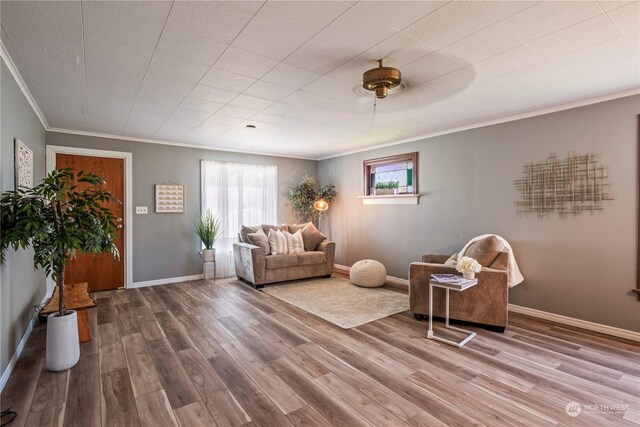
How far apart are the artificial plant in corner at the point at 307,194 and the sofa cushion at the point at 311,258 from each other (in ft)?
4.31

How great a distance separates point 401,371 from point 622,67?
9.95ft

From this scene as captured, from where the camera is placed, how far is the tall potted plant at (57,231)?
218 centimetres

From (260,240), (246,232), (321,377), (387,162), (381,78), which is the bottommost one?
(321,377)

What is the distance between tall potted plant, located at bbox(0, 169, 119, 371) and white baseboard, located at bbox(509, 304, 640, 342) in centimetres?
445

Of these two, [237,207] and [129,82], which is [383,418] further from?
[237,207]

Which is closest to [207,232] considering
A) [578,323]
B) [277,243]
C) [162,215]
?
[162,215]

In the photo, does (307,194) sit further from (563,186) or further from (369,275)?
(563,186)

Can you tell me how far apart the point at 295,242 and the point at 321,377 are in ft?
11.1

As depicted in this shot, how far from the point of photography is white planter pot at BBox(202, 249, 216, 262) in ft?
18.0

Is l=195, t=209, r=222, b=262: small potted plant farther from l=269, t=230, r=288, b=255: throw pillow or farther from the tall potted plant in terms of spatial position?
the tall potted plant

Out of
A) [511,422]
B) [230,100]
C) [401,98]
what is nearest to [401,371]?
[511,422]

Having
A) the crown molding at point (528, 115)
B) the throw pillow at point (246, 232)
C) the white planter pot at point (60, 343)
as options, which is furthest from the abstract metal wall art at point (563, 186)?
the white planter pot at point (60, 343)

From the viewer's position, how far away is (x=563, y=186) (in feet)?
11.8

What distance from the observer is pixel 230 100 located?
3.36m
